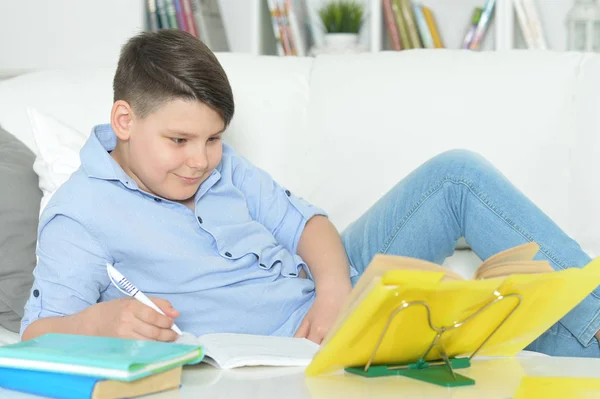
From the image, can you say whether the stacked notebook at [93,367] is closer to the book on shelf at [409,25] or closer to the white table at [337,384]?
the white table at [337,384]

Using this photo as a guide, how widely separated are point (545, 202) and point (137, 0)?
1.48 meters

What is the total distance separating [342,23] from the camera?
2.78 meters

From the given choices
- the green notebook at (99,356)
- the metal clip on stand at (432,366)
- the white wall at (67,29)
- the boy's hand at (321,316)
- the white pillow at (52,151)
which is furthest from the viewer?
the white wall at (67,29)

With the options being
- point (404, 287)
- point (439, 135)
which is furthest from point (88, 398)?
point (439, 135)

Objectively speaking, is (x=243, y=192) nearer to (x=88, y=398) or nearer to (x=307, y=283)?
(x=307, y=283)

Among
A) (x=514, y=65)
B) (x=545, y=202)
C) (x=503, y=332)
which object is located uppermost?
(x=514, y=65)

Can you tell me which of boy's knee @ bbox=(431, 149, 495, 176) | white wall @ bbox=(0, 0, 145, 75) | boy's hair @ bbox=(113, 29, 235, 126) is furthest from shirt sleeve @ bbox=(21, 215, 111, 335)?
white wall @ bbox=(0, 0, 145, 75)

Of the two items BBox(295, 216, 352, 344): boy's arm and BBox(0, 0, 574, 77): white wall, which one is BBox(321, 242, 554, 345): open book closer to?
BBox(295, 216, 352, 344): boy's arm

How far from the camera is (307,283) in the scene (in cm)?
144

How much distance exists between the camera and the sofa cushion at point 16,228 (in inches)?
59.2

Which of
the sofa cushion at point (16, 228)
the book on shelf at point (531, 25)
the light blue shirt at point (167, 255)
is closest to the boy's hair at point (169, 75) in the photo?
the light blue shirt at point (167, 255)

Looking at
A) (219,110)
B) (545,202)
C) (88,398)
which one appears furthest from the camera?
(545,202)

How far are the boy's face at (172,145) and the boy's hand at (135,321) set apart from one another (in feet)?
0.96

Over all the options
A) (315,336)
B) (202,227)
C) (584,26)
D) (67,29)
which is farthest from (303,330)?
(584,26)
